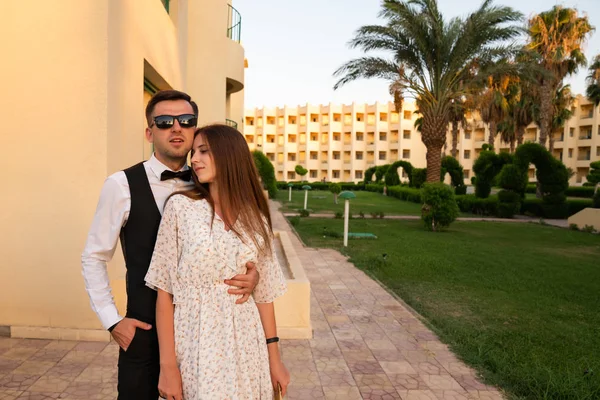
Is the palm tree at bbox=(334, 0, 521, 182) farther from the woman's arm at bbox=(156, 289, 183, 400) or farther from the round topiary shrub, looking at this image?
the woman's arm at bbox=(156, 289, 183, 400)

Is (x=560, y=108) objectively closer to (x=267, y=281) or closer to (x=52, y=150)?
(x=52, y=150)

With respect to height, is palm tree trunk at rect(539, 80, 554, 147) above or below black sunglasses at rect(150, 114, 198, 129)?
above

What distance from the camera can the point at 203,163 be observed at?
62.4 inches

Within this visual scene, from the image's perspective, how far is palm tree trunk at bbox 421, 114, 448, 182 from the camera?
16.1 metres

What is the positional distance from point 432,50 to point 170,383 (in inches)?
611

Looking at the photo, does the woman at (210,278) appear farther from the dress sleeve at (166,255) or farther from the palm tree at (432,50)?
the palm tree at (432,50)

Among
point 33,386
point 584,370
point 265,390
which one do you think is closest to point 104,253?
point 265,390

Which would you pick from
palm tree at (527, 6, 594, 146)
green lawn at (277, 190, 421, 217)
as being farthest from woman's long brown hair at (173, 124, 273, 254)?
palm tree at (527, 6, 594, 146)

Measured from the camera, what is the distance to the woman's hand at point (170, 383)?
151 centimetres

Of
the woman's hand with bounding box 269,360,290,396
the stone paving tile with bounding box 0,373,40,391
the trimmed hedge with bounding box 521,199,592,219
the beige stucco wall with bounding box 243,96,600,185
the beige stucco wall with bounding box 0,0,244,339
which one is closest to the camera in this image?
the woman's hand with bounding box 269,360,290,396

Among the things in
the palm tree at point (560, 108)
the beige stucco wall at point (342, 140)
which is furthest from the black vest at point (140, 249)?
the beige stucco wall at point (342, 140)


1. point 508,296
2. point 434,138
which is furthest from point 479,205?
point 508,296

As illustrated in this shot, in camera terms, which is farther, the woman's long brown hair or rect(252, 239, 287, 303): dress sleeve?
rect(252, 239, 287, 303): dress sleeve

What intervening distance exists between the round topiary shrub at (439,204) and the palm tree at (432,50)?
83.8 inches
